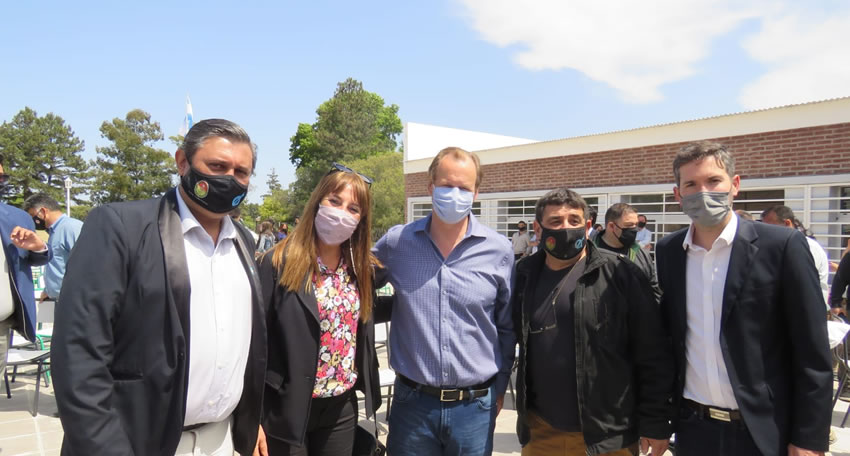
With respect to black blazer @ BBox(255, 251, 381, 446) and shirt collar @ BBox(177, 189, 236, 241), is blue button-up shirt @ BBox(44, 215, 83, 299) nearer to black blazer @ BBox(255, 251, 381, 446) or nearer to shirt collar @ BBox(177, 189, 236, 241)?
black blazer @ BBox(255, 251, 381, 446)

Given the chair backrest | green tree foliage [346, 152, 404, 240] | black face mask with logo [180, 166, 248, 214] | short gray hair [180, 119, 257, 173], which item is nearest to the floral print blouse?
black face mask with logo [180, 166, 248, 214]

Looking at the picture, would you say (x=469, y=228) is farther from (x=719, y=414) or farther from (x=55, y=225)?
(x=55, y=225)

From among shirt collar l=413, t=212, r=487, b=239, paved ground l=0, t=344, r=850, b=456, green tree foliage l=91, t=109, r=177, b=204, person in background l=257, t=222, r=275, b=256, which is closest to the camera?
shirt collar l=413, t=212, r=487, b=239

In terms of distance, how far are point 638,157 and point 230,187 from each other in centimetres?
1129

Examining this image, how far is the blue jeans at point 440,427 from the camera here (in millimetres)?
2393

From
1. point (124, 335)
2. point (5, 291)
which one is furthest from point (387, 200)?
point (124, 335)

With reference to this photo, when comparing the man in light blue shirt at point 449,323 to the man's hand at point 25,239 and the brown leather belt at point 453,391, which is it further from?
the man's hand at point 25,239

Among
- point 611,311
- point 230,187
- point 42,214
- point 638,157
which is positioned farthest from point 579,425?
point 638,157

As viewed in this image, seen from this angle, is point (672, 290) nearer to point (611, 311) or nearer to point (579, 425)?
point (611, 311)

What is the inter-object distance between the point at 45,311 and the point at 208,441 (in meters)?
5.28

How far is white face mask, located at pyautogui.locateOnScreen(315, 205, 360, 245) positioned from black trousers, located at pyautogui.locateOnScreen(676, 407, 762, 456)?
1.75 meters

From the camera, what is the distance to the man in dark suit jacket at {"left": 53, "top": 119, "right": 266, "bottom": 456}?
1.60 meters

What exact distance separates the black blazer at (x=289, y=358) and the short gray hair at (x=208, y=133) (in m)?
0.67

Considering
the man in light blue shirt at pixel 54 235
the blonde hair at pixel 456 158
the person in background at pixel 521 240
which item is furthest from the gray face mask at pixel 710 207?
the person in background at pixel 521 240
